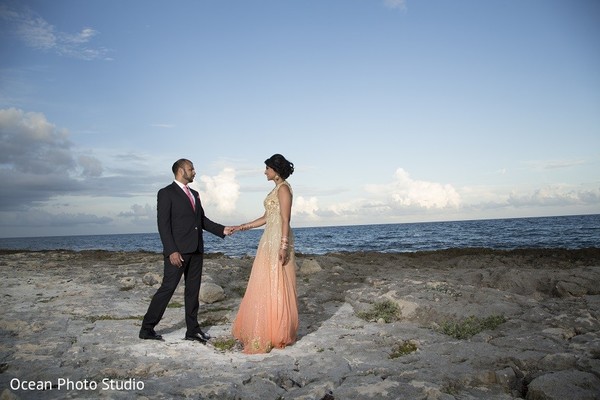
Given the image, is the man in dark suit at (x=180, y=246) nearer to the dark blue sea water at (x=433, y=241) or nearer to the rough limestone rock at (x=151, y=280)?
the rough limestone rock at (x=151, y=280)

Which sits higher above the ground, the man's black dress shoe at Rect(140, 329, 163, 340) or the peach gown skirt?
A: the peach gown skirt

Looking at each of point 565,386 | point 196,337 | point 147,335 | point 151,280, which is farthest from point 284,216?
point 151,280

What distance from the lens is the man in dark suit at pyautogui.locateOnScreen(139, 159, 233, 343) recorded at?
5.74 m

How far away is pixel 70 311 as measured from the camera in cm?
750

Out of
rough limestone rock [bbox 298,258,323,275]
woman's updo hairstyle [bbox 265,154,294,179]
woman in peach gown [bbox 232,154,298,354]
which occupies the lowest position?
rough limestone rock [bbox 298,258,323,275]

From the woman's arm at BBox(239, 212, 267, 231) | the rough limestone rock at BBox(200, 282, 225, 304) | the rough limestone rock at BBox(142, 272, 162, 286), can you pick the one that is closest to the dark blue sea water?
the rough limestone rock at BBox(142, 272, 162, 286)

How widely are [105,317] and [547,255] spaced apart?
20551mm

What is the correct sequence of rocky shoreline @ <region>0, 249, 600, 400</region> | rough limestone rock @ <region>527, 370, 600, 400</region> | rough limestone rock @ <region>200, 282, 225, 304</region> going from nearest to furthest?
rough limestone rock @ <region>527, 370, 600, 400</region>, rocky shoreline @ <region>0, 249, 600, 400</region>, rough limestone rock @ <region>200, 282, 225, 304</region>

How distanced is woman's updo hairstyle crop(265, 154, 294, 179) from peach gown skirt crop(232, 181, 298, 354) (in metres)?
0.15

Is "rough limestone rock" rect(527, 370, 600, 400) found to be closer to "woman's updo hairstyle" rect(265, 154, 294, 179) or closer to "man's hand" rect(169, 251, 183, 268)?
"woman's updo hairstyle" rect(265, 154, 294, 179)

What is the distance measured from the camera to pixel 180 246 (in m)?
5.88

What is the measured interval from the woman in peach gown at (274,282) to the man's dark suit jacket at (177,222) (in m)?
1.05

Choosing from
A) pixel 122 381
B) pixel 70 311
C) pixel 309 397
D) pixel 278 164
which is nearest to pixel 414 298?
pixel 278 164

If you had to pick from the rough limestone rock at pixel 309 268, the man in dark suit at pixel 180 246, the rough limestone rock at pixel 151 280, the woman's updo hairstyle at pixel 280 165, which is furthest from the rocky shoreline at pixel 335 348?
the rough limestone rock at pixel 309 268
